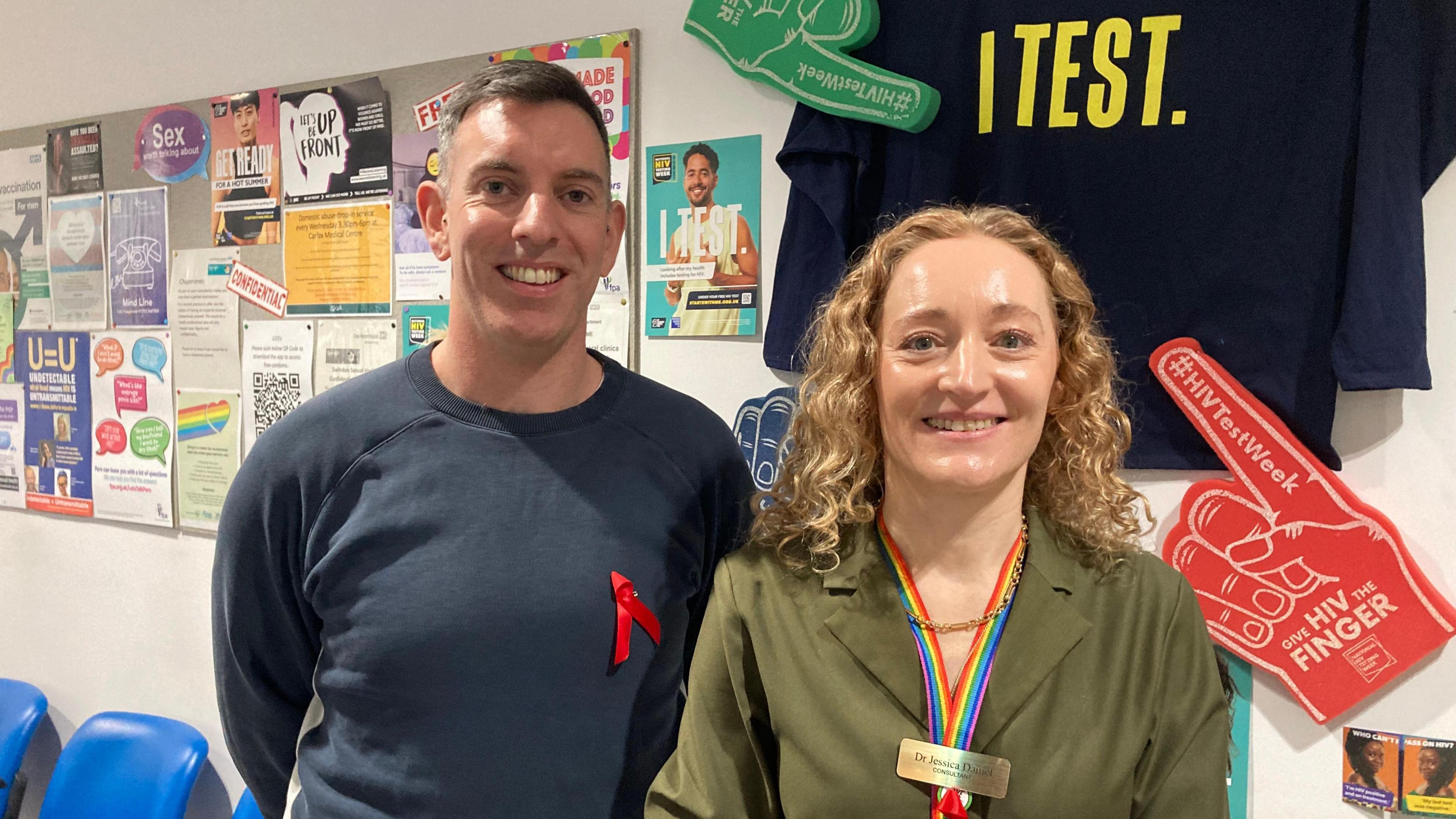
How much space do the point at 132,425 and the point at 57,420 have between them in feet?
1.05

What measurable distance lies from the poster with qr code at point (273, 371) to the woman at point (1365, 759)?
2.25 meters

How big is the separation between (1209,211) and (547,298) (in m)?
1.09

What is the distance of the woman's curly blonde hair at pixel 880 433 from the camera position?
3.43ft

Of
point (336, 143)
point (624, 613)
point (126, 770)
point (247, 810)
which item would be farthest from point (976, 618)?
point (126, 770)

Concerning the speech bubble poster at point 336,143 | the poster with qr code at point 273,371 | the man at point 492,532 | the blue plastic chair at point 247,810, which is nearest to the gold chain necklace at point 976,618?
the man at point 492,532

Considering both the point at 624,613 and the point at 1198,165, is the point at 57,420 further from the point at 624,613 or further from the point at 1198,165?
the point at 1198,165

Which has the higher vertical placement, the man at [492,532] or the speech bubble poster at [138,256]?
the speech bubble poster at [138,256]

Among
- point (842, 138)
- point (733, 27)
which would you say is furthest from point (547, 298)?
point (733, 27)

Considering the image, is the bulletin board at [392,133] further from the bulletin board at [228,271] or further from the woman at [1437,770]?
the woman at [1437,770]

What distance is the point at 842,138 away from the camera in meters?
1.59

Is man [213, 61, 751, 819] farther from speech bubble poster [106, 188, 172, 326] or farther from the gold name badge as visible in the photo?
speech bubble poster [106, 188, 172, 326]

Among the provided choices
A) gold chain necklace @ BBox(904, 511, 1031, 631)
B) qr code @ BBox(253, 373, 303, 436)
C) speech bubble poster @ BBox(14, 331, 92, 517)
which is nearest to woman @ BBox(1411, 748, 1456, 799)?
gold chain necklace @ BBox(904, 511, 1031, 631)

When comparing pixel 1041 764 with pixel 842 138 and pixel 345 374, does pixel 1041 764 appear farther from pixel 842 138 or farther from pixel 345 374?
pixel 345 374

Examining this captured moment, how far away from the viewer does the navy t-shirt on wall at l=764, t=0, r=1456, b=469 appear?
1.32 meters
